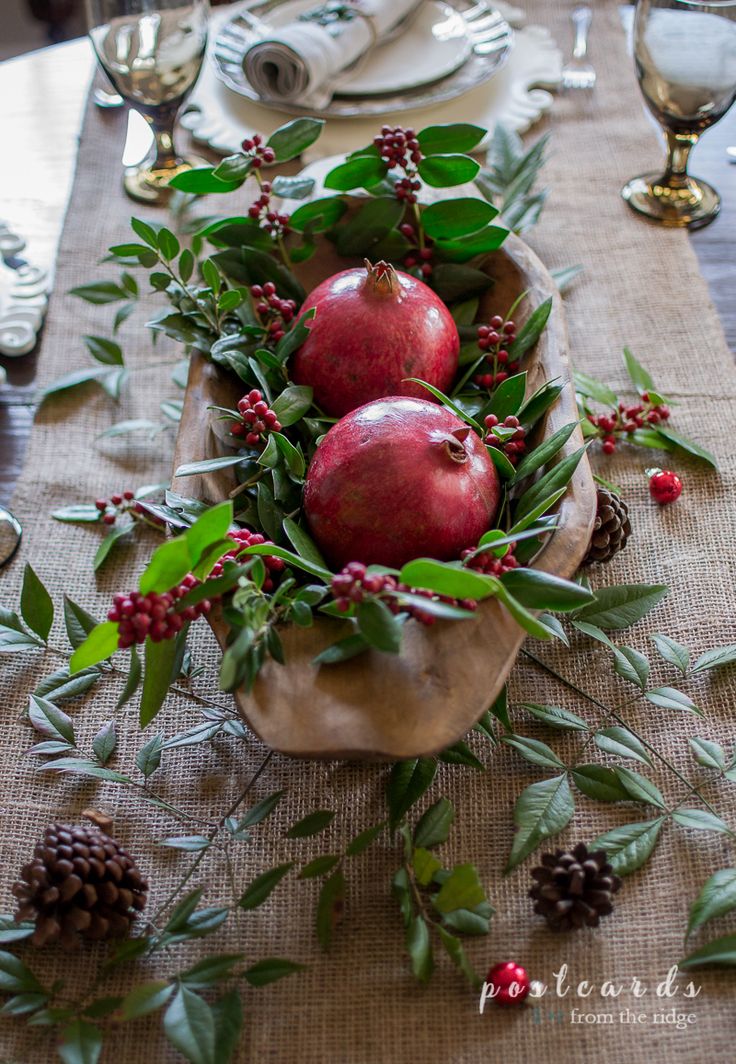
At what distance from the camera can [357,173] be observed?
2.49ft

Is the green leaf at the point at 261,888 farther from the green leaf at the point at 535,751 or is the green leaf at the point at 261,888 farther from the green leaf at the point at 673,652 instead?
the green leaf at the point at 673,652

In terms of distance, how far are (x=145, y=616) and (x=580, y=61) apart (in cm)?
102

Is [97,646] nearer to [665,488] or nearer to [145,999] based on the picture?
[145,999]

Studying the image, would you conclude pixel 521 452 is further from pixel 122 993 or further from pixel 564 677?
pixel 122 993

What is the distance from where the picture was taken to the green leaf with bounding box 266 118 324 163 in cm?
75

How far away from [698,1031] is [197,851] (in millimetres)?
280

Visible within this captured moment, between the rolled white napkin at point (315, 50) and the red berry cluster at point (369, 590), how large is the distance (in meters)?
0.74

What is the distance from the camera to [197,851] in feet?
1.89

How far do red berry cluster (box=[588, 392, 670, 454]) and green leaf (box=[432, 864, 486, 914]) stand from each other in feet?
1.31

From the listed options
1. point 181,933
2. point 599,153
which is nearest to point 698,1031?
point 181,933

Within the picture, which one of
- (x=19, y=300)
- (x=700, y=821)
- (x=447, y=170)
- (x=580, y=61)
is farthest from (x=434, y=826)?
(x=580, y=61)

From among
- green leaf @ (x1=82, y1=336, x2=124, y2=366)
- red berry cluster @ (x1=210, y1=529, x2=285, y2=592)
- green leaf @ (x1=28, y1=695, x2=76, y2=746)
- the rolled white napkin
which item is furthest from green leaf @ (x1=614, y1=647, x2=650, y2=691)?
the rolled white napkin

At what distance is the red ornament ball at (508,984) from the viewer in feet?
1.68

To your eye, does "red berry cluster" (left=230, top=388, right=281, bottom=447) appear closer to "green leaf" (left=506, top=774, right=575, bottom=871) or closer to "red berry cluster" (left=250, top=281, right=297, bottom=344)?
"red berry cluster" (left=250, top=281, right=297, bottom=344)
